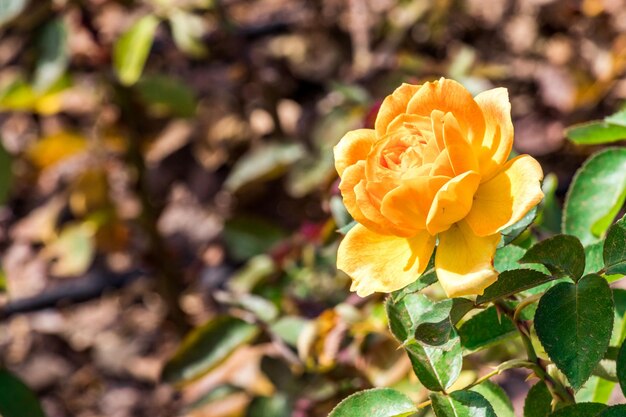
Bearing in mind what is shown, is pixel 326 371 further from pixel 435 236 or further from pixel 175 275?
pixel 175 275

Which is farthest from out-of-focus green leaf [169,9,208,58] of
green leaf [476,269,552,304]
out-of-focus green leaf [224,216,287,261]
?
green leaf [476,269,552,304]

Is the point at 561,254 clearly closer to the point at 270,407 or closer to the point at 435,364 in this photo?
the point at 435,364

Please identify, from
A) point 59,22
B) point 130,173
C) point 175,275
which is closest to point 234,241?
point 175,275

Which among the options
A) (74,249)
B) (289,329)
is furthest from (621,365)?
(74,249)

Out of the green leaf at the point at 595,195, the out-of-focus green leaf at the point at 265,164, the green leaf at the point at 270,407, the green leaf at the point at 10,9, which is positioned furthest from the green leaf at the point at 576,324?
the green leaf at the point at 10,9

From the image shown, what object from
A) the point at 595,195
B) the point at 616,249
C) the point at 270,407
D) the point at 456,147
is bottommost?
the point at 270,407

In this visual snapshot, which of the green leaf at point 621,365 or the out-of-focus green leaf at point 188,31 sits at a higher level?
the green leaf at point 621,365

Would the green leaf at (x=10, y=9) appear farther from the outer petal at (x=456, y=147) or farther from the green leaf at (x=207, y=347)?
the outer petal at (x=456, y=147)
